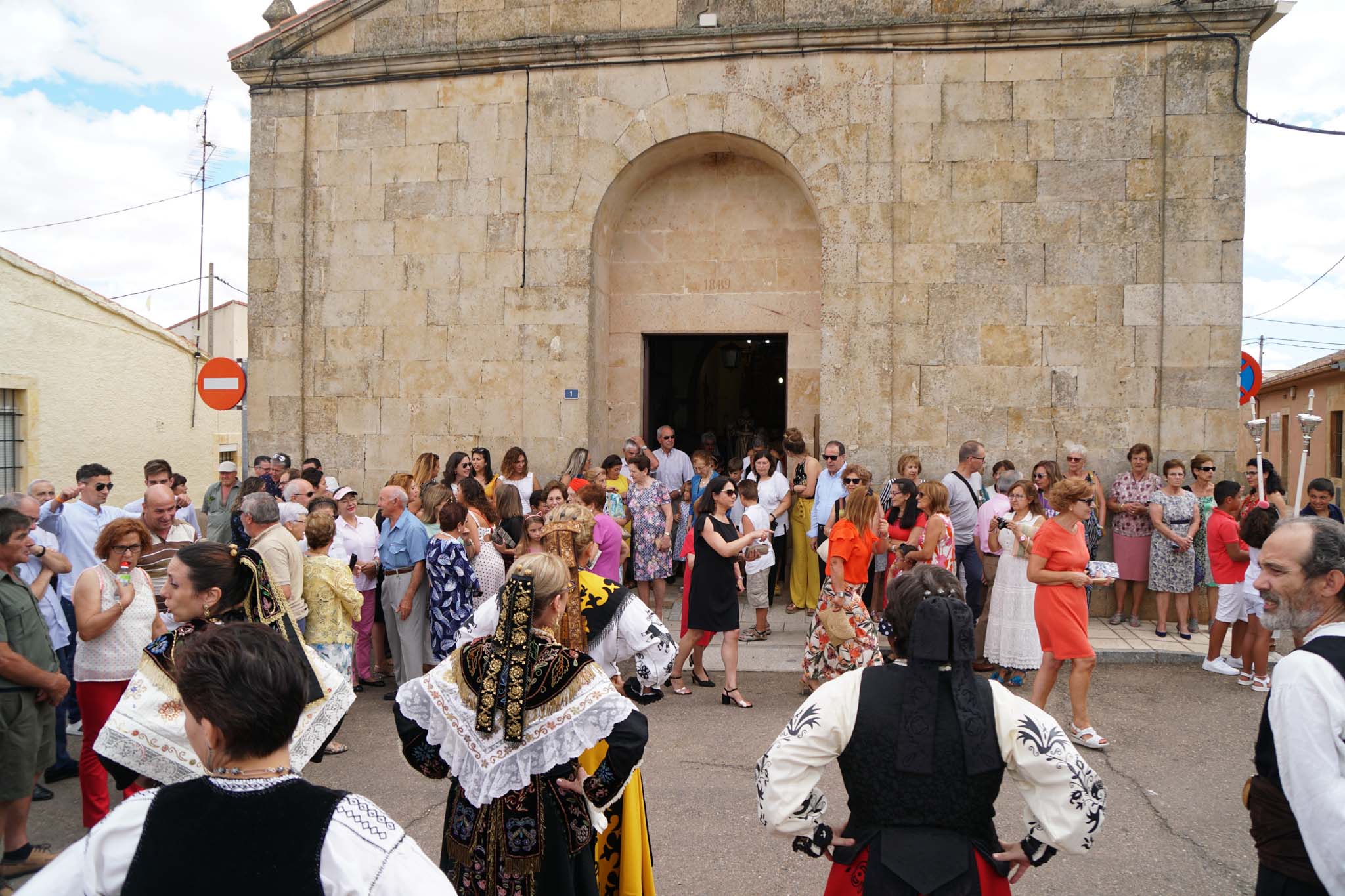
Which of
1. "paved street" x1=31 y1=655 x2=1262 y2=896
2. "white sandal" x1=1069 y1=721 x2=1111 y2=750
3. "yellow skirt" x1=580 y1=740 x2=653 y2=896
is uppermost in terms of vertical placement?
"yellow skirt" x1=580 y1=740 x2=653 y2=896

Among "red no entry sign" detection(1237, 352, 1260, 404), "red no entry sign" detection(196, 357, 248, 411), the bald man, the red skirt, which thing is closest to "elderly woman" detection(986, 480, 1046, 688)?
"red no entry sign" detection(1237, 352, 1260, 404)

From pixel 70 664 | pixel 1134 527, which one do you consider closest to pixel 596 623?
pixel 70 664

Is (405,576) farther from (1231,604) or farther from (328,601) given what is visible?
(1231,604)

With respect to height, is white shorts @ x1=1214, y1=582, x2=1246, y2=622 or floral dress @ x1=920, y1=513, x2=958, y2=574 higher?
floral dress @ x1=920, y1=513, x2=958, y2=574

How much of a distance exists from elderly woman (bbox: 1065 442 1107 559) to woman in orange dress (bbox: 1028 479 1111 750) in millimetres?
3097

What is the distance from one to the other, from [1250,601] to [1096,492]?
6.20 feet

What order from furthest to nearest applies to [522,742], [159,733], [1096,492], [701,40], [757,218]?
[757,218]
[701,40]
[1096,492]
[159,733]
[522,742]

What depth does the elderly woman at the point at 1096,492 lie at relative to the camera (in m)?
8.92

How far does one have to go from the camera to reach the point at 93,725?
15.4ft

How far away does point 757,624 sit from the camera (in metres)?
8.96

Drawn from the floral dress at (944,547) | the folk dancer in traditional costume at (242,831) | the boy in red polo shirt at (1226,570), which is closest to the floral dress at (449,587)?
the floral dress at (944,547)

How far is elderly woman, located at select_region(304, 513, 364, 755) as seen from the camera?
19.3 feet

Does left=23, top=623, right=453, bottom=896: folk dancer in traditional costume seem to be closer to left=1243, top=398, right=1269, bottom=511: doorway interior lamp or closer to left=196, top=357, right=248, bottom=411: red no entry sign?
left=1243, top=398, right=1269, bottom=511: doorway interior lamp

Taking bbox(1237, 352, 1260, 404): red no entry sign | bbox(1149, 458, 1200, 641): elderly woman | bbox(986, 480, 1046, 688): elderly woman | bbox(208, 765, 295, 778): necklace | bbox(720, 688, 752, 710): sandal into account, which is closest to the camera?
bbox(208, 765, 295, 778): necklace
